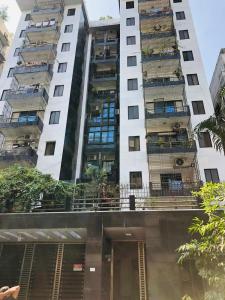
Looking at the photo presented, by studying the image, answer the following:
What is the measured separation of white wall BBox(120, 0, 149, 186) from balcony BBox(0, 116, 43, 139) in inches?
Result: 316

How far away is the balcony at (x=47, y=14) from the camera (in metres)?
33.1

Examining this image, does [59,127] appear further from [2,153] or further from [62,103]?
[2,153]

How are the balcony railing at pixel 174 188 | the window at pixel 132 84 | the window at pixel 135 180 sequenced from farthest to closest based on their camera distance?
the window at pixel 132 84 → the window at pixel 135 180 → the balcony railing at pixel 174 188

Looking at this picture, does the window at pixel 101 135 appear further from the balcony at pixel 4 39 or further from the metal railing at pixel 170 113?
the balcony at pixel 4 39

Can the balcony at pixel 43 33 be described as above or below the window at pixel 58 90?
above

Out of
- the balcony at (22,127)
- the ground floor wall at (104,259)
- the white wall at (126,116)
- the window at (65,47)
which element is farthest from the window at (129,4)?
the ground floor wall at (104,259)

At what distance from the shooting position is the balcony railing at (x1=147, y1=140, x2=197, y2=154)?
21219mm

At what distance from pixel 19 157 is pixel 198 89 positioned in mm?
17597

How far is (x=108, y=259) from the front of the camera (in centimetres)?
1225

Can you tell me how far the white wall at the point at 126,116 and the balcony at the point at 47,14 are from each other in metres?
8.24

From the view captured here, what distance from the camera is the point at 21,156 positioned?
72.8 ft

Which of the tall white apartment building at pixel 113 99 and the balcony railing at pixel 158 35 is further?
the balcony railing at pixel 158 35

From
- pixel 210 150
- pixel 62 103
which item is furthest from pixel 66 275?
pixel 62 103

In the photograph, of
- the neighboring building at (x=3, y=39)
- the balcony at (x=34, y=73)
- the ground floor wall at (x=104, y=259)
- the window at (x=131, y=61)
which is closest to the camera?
the ground floor wall at (x=104, y=259)
